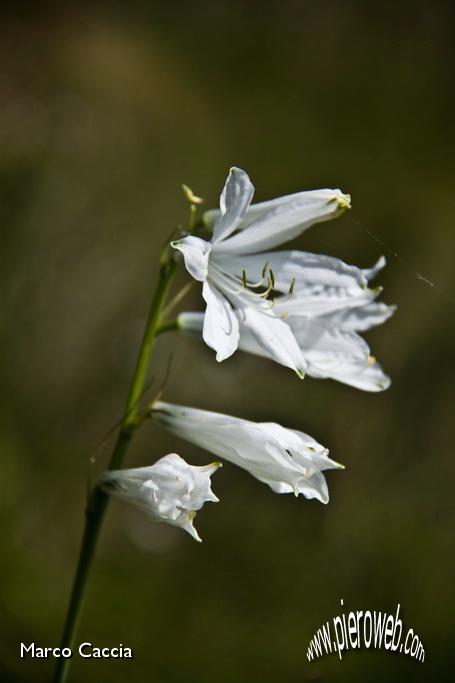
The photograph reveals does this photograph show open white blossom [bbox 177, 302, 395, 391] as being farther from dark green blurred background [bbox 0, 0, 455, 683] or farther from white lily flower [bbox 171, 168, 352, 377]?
dark green blurred background [bbox 0, 0, 455, 683]

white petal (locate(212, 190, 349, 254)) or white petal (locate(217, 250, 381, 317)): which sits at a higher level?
white petal (locate(212, 190, 349, 254))

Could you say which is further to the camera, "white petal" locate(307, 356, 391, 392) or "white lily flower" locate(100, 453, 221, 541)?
"white petal" locate(307, 356, 391, 392)

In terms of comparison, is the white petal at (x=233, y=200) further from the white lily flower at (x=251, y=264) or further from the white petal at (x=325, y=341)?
the white petal at (x=325, y=341)

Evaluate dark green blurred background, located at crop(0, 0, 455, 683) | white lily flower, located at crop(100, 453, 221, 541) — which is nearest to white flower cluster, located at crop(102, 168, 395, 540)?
white lily flower, located at crop(100, 453, 221, 541)

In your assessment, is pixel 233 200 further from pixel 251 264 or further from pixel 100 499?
pixel 100 499

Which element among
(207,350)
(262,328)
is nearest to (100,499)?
(262,328)

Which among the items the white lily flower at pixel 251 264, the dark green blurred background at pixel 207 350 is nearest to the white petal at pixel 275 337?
the white lily flower at pixel 251 264

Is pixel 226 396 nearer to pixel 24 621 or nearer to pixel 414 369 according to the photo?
pixel 414 369

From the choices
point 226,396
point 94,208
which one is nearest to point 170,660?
point 226,396
